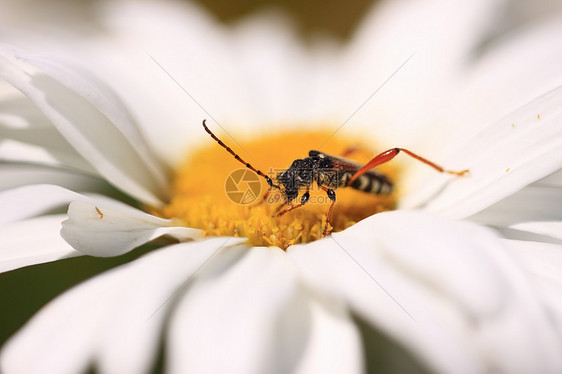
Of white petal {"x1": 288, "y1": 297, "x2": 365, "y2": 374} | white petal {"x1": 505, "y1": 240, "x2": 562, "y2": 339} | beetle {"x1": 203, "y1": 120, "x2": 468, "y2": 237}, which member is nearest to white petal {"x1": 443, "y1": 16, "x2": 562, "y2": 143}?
beetle {"x1": 203, "y1": 120, "x2": 468, "y2": 237}

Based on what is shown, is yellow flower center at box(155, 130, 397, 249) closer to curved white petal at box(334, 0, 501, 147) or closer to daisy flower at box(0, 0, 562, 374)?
daisy flower at box(0, 0, 562, 374)

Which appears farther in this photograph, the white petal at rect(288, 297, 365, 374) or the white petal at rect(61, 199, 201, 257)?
the white petal at rect(61, 199, 201, 257)

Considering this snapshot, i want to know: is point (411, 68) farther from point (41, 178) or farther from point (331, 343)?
point (331, 343)

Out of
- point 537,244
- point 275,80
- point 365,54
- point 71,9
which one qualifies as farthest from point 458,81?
point 71,9

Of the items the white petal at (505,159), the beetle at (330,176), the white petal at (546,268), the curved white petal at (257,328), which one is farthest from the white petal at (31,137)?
the white petal at (546,268)

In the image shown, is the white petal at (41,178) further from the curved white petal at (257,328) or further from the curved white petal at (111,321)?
the curved white petal at (257,328)

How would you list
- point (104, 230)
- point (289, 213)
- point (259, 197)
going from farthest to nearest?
point (259, 197)
point (289, 213)
point (104, 230)

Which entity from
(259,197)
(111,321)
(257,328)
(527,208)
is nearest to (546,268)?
(527,208)
